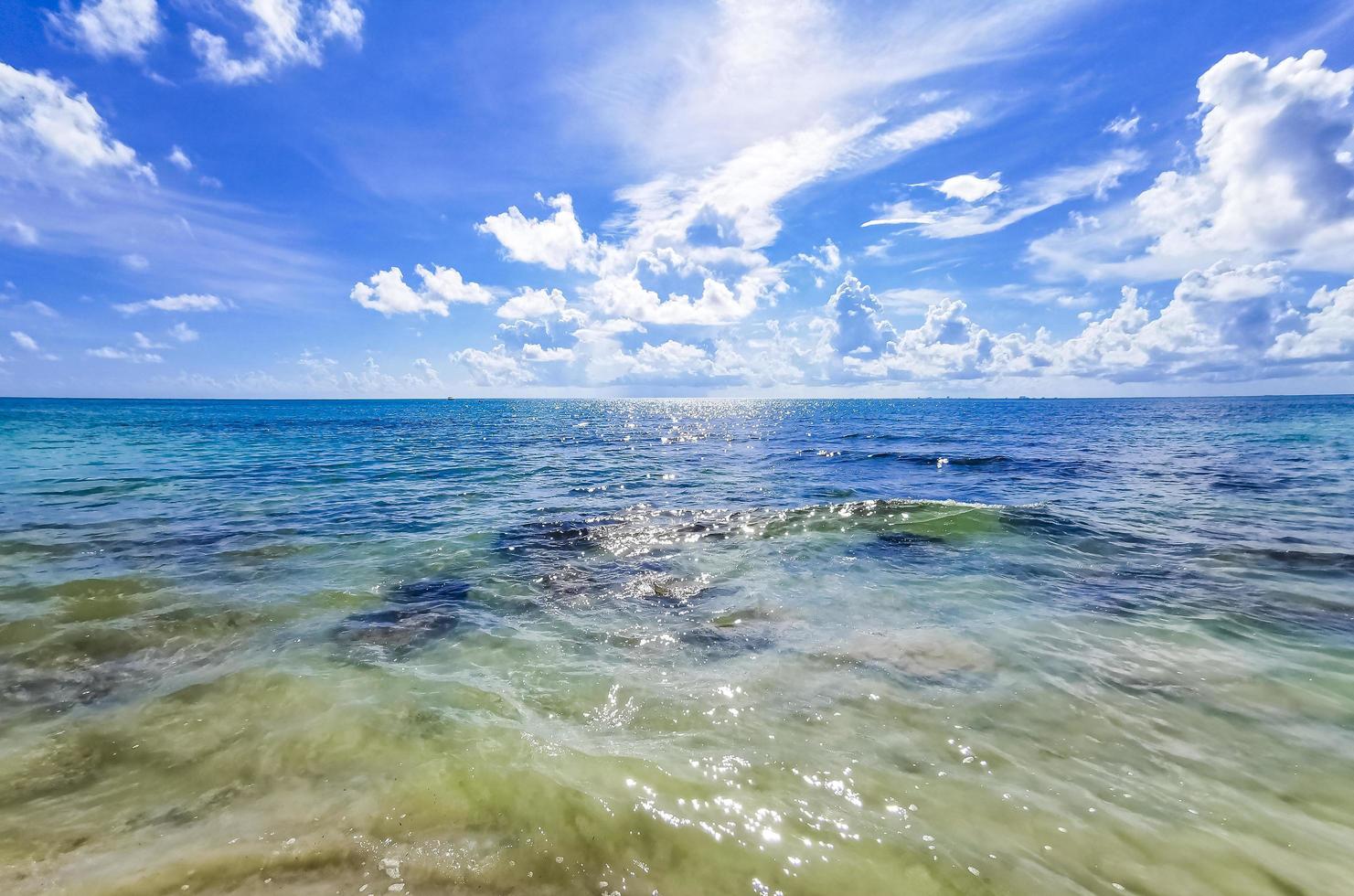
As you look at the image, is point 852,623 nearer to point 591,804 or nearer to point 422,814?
point 591,804

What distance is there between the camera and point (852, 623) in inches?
386

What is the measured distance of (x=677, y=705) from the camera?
23.3 ft

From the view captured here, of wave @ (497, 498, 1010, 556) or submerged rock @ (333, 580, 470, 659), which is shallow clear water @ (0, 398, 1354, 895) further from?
wave @ (497, 498, 1010, 556)

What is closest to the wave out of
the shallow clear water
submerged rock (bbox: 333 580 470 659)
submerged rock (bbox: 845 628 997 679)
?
the shallow clear water

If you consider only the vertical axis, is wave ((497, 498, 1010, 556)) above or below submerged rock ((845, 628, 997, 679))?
below

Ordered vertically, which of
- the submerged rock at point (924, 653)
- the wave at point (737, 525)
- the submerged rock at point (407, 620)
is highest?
the submerged rock at point (407, 620)

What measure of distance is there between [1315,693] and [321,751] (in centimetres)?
1244

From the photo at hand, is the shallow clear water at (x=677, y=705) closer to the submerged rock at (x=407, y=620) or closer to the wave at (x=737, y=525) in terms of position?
the submerged rock at (x=407, y=620)

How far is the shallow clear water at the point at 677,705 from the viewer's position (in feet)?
15.0

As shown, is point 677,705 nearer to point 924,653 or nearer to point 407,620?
point 924,653

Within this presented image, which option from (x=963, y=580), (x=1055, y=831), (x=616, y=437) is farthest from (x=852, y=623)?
(x=616, y=437)

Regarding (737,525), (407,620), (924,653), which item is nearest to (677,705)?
(924,653)

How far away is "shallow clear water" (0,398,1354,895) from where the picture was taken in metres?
4.58

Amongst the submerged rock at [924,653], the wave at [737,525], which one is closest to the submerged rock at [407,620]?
the wave at [737,525]
